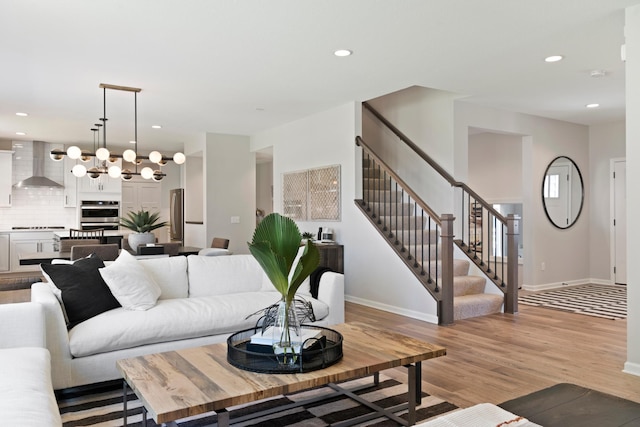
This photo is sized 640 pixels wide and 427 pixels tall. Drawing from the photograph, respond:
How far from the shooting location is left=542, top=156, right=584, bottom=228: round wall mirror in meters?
7.64

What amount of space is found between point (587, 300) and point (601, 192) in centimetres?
244

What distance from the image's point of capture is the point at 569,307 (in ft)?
19.4

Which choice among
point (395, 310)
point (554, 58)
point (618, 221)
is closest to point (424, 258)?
point (395, 310)

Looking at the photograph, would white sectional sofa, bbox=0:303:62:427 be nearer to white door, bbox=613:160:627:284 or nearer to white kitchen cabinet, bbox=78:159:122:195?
white kitchen cabinet, bbox=78:159:122:195

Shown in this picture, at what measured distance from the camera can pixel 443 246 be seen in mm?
5039

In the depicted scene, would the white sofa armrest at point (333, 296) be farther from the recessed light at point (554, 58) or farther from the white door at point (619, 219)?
the white door at point (619, 219)

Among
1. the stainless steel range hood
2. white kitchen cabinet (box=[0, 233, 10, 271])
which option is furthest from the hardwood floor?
the stainless steel range hood

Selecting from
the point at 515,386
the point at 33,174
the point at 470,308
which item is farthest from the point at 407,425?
the point at 33,174

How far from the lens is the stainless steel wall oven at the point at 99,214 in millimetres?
9969

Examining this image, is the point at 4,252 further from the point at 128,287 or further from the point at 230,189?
the point at 128,287

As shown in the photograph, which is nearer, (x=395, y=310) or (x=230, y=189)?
(x=395, y=310)

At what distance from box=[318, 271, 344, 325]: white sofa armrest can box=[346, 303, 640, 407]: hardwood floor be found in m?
0.71

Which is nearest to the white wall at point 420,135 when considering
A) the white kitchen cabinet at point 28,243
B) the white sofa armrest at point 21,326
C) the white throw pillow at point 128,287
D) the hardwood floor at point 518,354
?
the hardwood floor at point 518,354

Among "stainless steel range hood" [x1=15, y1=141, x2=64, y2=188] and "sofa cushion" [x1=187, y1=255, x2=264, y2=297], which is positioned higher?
"stainless steel range hood" [x1=15, y1=141, x2=64, y2=188]
